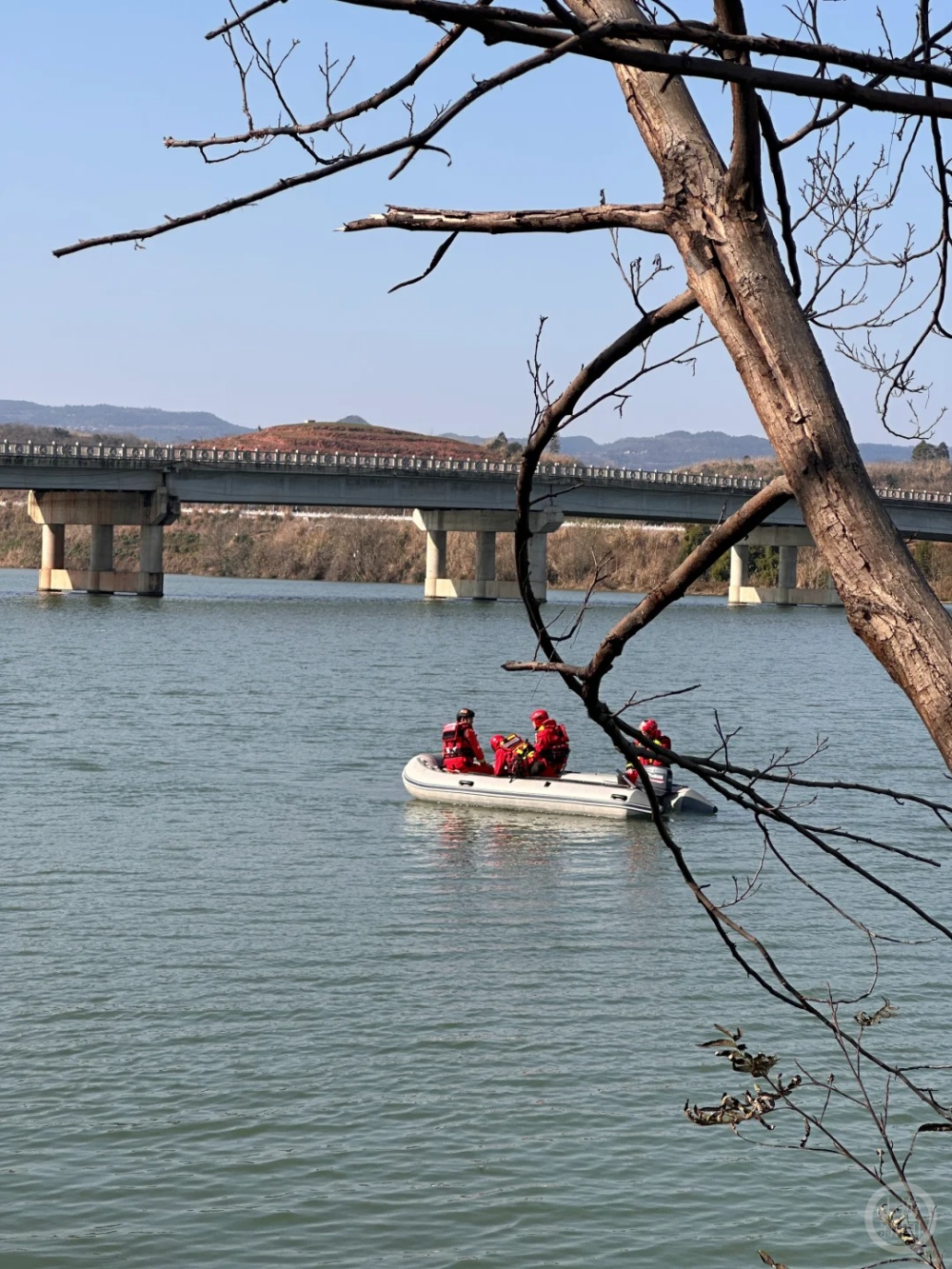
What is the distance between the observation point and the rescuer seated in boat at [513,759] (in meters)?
27.5

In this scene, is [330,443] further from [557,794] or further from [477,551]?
[557,794]

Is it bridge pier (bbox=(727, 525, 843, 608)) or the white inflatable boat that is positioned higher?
bridge pier (bbox=(727, 525, 843, 608))

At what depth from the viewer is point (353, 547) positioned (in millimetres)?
153500

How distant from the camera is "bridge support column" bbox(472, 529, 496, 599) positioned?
346 ft

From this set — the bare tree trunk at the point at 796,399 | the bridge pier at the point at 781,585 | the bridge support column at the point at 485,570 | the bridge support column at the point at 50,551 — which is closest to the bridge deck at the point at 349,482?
the bridge support column at the point at 485,570

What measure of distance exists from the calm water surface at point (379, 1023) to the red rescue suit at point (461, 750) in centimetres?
98

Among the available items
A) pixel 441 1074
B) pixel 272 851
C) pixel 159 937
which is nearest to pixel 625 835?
Answer: pixel 272 851

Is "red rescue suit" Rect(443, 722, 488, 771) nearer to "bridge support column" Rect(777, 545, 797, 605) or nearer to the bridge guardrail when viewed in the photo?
the bridge guardrail

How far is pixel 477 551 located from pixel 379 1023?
302 feet

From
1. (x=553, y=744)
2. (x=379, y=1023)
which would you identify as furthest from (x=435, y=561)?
(x=379, y=1023)

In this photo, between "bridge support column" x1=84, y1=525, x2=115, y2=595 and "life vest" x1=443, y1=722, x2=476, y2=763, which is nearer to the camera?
"life vest" x1=443, y1=722, x2=476, y2=763

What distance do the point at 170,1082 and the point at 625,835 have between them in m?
14.0

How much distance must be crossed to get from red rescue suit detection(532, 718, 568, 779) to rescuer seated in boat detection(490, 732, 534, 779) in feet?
0.53

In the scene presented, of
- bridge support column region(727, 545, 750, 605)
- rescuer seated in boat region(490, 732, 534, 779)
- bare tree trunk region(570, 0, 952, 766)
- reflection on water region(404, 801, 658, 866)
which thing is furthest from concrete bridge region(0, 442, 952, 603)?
bare tree trunk region(570, 0, 952, 766)
